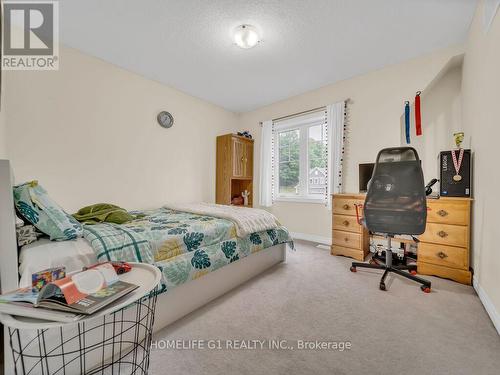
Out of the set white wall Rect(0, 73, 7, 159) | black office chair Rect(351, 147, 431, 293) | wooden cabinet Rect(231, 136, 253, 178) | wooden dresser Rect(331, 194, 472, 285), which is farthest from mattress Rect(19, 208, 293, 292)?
wooden cabinet Rect(231, 136, 253, 178)

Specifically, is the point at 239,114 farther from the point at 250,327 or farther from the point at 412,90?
the point at 250,327

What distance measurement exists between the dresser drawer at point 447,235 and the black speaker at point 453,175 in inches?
12.8

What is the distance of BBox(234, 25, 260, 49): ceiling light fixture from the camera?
2.16 metres

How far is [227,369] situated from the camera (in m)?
1.14

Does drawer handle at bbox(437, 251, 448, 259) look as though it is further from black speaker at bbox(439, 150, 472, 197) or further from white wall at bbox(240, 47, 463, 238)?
white wall at bbox(240, 47, 463, 238)

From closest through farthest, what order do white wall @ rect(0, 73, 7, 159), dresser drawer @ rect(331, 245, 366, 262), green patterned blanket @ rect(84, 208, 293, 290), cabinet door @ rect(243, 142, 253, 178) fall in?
green patterned blanket @ rect(84, 208, 293, 290) < white wall @ rect(0, 73, 7, 159) < dresser drawer @ rect(331, 245, 366, 262) < cabinet door @ rect(243, 142, 253, 178)

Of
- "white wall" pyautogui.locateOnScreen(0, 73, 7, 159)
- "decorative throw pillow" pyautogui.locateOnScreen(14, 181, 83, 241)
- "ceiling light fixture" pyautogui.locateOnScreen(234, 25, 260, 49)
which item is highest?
"ceiling light fixture" pyautogui.locateOnScreen(234, 25, 260, 49)

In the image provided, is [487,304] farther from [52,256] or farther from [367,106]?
[52,256]

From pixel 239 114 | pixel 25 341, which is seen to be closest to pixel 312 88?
pixel 239 114

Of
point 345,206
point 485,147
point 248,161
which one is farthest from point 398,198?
point 248,161

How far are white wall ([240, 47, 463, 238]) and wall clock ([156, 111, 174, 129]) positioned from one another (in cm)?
198

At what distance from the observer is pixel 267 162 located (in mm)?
4074

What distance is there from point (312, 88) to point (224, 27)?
183 centimetres

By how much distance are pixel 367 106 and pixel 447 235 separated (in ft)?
6.15
